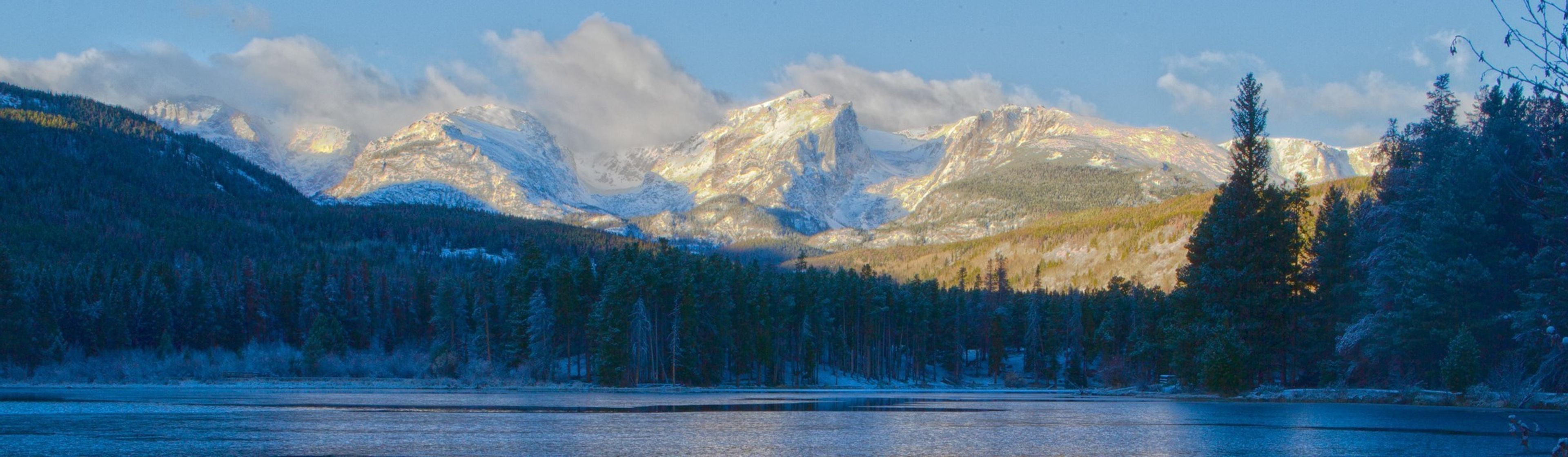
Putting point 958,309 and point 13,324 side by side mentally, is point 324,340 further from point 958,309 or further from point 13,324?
point 958,309

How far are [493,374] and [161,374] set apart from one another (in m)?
30.6

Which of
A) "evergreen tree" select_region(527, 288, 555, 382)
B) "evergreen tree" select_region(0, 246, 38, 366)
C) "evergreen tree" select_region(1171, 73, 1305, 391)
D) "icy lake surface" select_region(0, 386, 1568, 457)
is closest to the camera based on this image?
"icy lake surface" select_region(0, 386, 1568, 457)

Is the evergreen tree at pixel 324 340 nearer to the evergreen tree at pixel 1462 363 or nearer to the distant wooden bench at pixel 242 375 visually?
the distant wooden bench at pixel 242 375

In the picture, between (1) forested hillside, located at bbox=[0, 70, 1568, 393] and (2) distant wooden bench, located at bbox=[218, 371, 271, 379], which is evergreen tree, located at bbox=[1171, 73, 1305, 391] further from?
(2) distant wooden bench, located at bbox=[218, 371, 271, 379]

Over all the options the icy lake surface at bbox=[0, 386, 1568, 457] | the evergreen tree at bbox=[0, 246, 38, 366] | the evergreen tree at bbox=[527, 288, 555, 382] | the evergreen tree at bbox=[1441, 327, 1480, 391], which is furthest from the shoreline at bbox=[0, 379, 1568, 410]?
the evergreen tree at bbox=[0, 246, 38, 366]

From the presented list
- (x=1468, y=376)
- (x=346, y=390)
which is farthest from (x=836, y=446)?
(x=346, y=390)

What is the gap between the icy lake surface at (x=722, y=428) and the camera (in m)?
31.3

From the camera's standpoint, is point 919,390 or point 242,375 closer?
point 242,375

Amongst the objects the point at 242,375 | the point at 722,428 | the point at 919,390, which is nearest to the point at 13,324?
the point at 242,375

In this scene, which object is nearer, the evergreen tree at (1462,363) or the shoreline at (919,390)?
the evergreen tree at (1462,363)

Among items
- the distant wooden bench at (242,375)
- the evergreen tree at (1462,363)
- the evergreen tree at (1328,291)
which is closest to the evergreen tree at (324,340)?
the distant wooden bench at (242,375)

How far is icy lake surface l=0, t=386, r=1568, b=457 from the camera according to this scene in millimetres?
31266

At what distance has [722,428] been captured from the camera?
136ft

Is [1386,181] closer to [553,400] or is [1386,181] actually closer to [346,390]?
[553,400]
